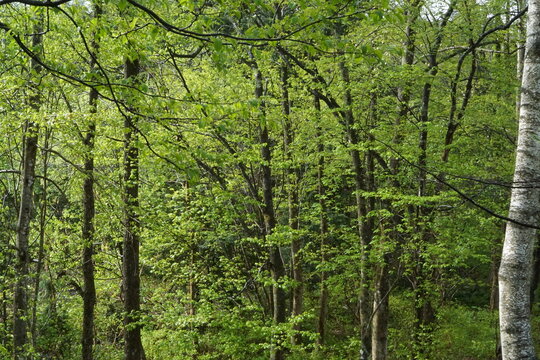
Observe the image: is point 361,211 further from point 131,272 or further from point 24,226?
point 24,226

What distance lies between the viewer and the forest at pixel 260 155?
3750mm

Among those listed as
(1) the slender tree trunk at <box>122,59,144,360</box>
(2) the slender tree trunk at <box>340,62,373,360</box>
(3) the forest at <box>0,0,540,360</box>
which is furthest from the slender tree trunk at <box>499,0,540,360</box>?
(1) the slender tree trunk at <box>122,59,144,360</box>

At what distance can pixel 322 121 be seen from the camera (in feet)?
33.7

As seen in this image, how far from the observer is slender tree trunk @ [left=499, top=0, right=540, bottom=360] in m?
3.33

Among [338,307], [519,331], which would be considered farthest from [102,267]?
[519,331]

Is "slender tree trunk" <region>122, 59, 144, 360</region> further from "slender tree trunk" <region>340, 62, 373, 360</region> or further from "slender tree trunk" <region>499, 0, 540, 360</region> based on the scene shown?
"slender tree trunk" <region>499, 0, 540, 360</region>

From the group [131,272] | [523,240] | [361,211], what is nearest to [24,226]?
[131,272]

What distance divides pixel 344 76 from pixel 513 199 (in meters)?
6.08

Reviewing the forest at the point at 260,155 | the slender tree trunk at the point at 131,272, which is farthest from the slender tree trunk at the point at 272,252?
the slender tree trunk at the point at 131,272

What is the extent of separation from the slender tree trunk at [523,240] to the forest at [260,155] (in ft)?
0.04

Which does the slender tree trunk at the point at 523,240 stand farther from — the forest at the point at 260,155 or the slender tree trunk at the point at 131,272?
the slender tree trunk at the point at 131,272

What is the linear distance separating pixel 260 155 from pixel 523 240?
6.72m

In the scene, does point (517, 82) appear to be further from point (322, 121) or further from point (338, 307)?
point (338, 307)

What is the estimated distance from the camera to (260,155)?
9.66 m
